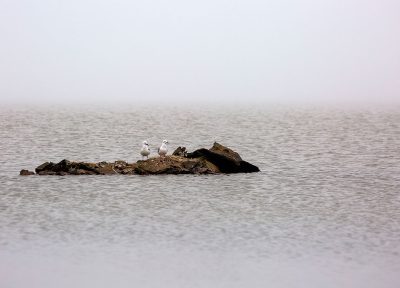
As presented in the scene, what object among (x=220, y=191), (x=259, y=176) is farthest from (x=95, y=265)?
(x=259, y=176)

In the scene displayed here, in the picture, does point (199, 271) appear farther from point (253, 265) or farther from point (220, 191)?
point (220, 191)

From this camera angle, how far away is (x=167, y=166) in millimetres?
41781

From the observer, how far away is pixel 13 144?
65.8 meters

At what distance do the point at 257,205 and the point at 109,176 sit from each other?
10730 mm

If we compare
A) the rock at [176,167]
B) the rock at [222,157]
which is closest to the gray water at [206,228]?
the rock at [176,167]

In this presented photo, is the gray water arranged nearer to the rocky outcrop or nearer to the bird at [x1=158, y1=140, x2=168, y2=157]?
the rocky outcrop

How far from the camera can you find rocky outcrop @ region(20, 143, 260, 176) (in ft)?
136

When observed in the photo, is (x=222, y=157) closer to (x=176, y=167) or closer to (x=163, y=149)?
(x=176, y=167)

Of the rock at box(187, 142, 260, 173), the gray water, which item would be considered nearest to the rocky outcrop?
the rock at box(187, 142, 260, 173)

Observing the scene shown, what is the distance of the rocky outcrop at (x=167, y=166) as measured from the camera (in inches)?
1628

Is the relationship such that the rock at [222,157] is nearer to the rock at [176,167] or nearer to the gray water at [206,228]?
the rock at [176,167]

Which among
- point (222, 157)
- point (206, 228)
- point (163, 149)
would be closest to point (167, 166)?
point (163, 149)

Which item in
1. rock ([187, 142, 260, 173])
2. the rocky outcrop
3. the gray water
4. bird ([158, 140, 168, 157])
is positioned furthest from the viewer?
rock ([187, 142, 260, 173])

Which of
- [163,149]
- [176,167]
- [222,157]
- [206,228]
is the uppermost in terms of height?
[163,149]
